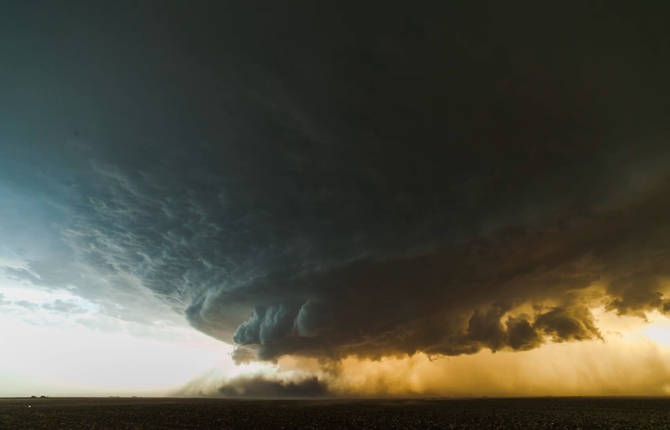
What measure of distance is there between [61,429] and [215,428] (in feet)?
80.0

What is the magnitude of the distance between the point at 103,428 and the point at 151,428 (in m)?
8.33

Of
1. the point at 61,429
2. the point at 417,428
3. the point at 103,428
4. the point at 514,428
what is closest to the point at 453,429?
the point at 417,428

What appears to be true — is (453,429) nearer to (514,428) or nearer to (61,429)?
(514,428)

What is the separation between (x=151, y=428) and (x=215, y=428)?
10919 mm

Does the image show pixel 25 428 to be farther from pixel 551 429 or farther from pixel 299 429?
pixel 551 429

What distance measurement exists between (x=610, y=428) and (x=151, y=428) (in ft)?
255

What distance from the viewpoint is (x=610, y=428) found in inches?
2319

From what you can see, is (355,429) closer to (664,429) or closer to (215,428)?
(215,428)

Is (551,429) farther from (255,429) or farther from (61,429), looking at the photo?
(61,429)

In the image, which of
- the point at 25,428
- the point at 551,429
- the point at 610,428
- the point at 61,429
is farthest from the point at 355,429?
the point at 25,428

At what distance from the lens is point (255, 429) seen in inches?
2290

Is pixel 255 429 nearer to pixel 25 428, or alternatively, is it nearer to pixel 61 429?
pixel 61 429

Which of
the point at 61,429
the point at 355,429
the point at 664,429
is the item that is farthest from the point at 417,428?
the point at 61,429

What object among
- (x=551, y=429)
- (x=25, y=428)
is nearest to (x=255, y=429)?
(x=25, y=428)
